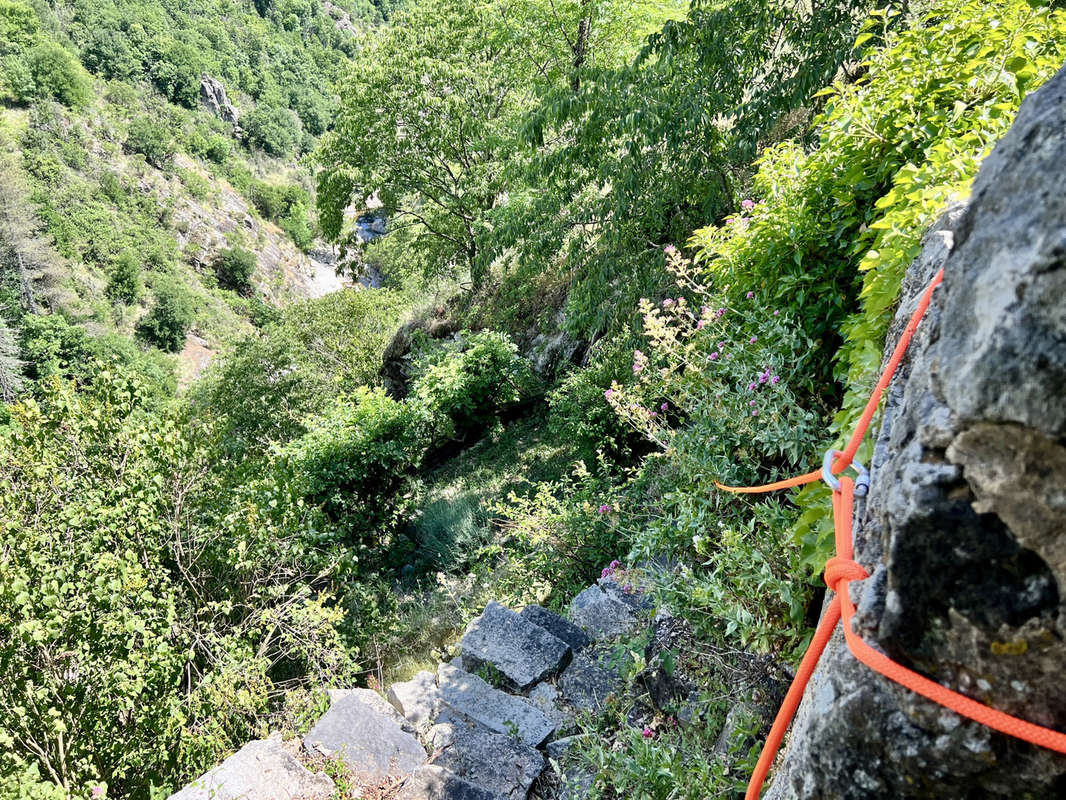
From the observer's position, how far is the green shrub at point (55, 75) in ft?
179

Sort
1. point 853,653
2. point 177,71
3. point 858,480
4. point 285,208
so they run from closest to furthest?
point 853,653, point 858,480, point 177,71, point 285,208

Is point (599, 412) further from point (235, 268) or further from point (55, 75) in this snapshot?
point (55, 75)

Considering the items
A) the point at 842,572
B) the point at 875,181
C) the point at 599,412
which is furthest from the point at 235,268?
the point at 842,572

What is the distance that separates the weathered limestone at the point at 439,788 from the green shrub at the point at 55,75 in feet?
232

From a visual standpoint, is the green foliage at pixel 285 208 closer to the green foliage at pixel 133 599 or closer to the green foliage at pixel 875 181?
the green foliage at pixel 133 599

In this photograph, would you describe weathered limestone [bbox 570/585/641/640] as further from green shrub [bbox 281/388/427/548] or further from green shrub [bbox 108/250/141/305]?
green shrub [bbox 108/250/141/305]

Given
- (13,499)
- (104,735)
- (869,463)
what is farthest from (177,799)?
(869,463)

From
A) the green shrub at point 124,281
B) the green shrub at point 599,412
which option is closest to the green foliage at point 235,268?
the green shrub at point 124,281

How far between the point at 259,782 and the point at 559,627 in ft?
7.36

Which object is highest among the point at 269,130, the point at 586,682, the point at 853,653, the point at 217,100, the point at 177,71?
the point at 853,653

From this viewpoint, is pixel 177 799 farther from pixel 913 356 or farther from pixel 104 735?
pixel 913 356

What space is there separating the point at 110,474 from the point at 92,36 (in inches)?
3260

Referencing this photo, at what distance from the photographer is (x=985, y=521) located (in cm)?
88

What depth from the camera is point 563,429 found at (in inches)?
359
